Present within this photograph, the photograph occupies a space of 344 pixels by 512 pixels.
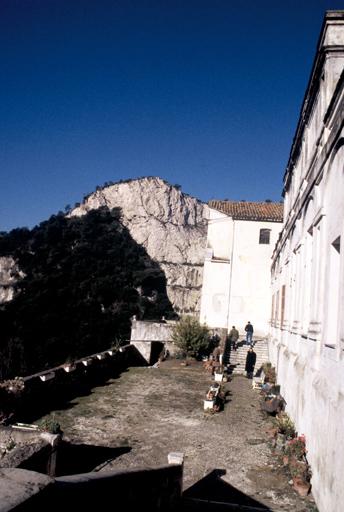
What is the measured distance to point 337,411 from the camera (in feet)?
19.5

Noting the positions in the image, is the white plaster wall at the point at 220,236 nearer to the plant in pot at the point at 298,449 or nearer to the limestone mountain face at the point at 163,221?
the plant in pot at the point at 298,449

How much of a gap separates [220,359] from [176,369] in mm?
2484

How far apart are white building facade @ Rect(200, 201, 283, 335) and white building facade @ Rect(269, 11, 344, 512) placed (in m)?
17.1

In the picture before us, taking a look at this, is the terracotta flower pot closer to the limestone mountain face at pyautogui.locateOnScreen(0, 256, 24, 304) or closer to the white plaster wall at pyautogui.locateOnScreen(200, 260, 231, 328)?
the white plaster wall at pyautogui.locateOnScreen(200, 260, 231, 328)

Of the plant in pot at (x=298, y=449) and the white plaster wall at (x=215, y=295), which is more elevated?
the white plaster wall at (x=215, y=295)

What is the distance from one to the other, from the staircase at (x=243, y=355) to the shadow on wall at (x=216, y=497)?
13666 millimetres

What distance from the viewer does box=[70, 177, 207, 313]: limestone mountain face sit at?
74.9 m

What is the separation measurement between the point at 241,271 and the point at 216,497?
2426 centimetres

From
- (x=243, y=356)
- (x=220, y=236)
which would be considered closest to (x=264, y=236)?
(x=220, y=236)

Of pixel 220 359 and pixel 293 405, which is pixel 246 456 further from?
pixel 220 359

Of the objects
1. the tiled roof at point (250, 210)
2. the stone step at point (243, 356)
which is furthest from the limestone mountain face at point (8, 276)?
the stone step at point (243, 356)

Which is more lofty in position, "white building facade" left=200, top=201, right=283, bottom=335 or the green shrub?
"white building facade" left=200, top=201, right=283, bottom=335

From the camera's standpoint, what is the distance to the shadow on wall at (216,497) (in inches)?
266

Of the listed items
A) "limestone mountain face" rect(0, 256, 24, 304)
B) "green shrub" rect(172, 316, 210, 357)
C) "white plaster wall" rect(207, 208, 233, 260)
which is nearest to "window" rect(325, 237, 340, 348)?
"green shrub" rect(172, 316, 210, 357)
